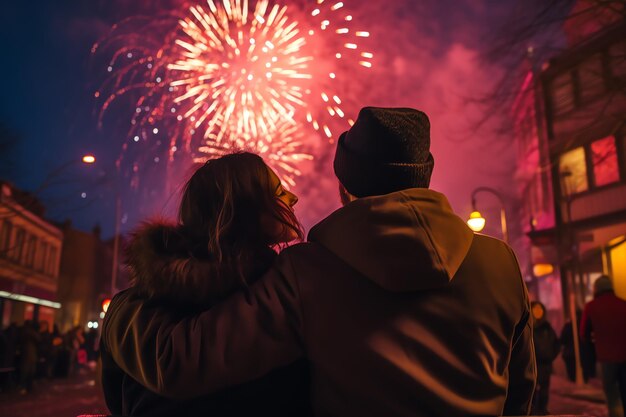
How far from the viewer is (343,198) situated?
105 inches

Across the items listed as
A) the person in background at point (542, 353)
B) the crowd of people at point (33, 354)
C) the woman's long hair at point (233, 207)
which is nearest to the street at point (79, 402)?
the crowd of people at point (33, 354)

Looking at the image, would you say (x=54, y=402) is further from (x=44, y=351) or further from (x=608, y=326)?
(x=608, y=326)

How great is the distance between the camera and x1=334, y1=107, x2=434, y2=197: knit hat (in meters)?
2.26

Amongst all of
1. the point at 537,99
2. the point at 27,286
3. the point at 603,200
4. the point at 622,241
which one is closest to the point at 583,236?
the point at 603,200

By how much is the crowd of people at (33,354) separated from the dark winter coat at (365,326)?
10468 mm

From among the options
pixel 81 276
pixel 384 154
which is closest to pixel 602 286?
pixel 384 154

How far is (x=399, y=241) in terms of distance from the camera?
192cm

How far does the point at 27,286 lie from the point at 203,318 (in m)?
45.4

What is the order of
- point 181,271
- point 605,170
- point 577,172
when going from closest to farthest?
point 181,271 < point 605,170 < point 577,172

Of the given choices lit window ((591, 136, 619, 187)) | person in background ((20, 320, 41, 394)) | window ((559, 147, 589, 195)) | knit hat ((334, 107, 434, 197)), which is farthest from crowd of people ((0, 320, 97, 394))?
Result: window ((559, 147, 589, 195))

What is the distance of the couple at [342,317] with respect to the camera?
1956 mm

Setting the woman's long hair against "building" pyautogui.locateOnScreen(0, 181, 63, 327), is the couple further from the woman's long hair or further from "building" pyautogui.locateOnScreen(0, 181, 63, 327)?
"building" pyautogui.locateOnScreen(0, 181, 63, 327)

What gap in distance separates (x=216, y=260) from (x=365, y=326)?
56 cm

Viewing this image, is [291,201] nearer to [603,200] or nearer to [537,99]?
[537,99]
